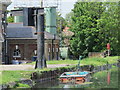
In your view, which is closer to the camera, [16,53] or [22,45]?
[22,45]

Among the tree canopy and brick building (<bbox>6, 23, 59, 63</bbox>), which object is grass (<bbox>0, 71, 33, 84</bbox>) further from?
the tree canopy

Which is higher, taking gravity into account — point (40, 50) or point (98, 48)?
point (40, 50)

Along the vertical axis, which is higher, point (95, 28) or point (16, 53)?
point (95, 28)

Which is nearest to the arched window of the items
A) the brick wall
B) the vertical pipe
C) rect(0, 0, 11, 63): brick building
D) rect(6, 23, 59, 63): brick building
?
rect(6, 23, 59, 63): brick building

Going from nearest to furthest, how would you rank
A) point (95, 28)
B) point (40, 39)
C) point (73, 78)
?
point (73, 78)
point (40, 39)
point (95, 28)

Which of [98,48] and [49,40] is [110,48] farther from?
[49,40]

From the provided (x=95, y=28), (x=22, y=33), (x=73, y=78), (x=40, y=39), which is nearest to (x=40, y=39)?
(x=40, y=39)

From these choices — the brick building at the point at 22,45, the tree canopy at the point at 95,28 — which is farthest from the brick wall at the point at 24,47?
the tree canopy at the point at 95,28

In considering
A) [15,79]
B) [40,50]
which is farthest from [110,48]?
[15,79]

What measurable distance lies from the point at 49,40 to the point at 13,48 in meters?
5.40

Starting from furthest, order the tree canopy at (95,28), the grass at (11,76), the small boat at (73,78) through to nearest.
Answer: the tree canopy at (95,28)
the small boat at (73,78)
the grass at (11,76)

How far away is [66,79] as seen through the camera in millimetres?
29203

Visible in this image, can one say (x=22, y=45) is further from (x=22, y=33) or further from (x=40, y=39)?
(x=40, y=39)

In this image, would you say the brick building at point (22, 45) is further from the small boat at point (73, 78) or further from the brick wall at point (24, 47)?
the small boat at point (73, 78)
